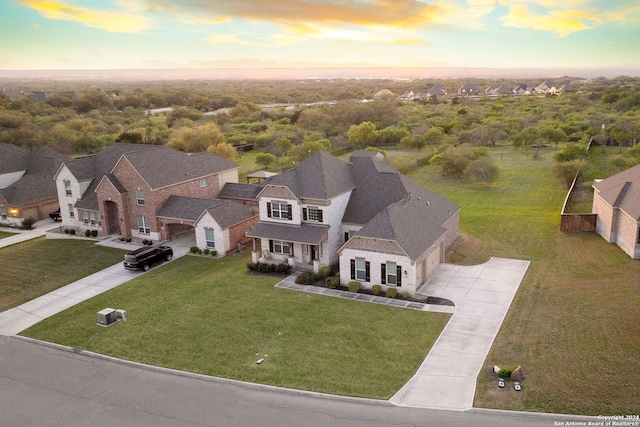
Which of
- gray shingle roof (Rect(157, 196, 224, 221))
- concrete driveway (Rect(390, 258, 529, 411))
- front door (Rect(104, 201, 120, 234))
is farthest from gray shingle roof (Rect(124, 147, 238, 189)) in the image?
concrete driveway (Rect(390, 258, 529, 411))

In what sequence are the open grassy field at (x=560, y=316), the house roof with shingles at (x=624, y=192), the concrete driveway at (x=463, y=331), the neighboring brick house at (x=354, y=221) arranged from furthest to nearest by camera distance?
the house roof with shingles at (x=624, y=192) < the neighboring brick house at (x=354, y=221) < the concrete driveway at (x=463, y=331) < the open grassy field at (x=560, y=316)

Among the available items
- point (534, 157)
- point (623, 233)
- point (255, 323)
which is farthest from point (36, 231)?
point (534, 157)

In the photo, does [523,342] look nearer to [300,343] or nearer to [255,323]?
[300,343]

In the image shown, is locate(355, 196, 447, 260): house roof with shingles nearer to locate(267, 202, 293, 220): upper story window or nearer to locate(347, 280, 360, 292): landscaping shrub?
locate(347, 280, 360, 292): landscaping shrub

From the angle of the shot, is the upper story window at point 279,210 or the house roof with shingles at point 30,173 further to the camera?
the house roof with shingles at point 30,173

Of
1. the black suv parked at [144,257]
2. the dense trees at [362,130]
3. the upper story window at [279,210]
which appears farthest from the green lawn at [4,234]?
the dense trees at [362,130]

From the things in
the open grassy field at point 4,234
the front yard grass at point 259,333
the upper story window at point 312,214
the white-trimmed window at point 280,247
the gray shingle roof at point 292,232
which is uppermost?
the upper story window at point 312,214

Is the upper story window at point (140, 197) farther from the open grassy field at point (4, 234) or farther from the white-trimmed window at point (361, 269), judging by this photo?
the white-trimmed window at point (361, 269)
